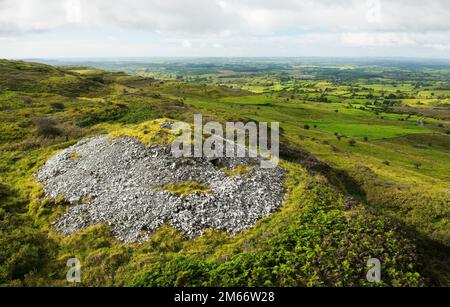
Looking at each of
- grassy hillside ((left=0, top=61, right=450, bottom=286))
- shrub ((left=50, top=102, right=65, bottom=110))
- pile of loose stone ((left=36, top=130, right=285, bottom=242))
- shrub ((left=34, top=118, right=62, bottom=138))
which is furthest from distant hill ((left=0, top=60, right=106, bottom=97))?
pile of loose stone ((left=36, top=130, right=285, bottom=242))

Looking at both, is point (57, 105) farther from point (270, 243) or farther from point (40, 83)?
point (270, 243)

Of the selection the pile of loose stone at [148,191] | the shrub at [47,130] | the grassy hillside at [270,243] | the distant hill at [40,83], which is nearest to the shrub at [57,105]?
the shrub at [47,130]

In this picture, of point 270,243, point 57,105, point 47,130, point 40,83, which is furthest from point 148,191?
point 40,83

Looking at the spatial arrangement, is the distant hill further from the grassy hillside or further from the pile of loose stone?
the pile of loose stone

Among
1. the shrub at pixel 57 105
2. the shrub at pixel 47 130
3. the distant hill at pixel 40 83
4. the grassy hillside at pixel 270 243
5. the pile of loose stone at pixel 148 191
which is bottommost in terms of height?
the grassy hillside at pixel 270 243

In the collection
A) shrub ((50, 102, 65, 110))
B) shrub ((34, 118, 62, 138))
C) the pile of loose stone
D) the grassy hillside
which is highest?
shrub ((50, 102, 65, 110))

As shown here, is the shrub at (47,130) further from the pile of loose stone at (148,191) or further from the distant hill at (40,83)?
the distant hill at (40,83)

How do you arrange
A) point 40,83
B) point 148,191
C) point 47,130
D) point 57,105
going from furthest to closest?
point 40,83 < point 57,105 < point 47,130 < point 148,191

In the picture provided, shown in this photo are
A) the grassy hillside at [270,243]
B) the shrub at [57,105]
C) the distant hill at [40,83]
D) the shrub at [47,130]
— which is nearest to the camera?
the grassy hillside at [270,243]

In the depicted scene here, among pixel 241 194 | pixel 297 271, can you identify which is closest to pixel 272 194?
pixel 241 194
